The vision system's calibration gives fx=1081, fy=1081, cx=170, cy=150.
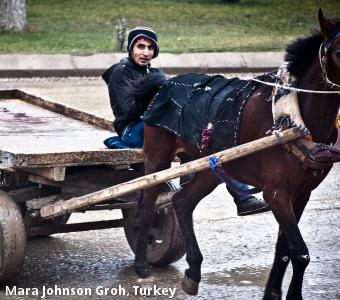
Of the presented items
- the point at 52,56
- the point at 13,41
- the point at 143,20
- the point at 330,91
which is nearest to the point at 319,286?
the point at 330,91

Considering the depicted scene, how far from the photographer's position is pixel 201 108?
6.75m

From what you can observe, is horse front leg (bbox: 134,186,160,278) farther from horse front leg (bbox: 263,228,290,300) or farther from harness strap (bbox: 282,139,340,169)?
harness strap (bbox: 282,139,340,169)

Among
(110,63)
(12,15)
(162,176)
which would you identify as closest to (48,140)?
(162,176)

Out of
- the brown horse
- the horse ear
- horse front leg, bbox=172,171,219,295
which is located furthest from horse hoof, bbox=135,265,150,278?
the horse ear

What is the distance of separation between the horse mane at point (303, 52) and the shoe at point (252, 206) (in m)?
1.26

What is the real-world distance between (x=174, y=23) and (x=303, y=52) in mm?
14338

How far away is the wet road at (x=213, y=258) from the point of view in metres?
7.23

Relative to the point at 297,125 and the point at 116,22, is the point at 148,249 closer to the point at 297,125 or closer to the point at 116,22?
the point at 297,125

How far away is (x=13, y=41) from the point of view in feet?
60.4

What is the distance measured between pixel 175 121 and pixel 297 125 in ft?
3.12

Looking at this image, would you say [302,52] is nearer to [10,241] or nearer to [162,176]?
[162,176]

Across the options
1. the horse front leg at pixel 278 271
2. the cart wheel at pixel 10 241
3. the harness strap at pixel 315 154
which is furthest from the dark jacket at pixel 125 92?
the harness strap at pixel 315 154

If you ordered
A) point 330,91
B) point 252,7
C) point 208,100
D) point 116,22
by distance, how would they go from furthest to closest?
point 252,7 < point 116,22 < point 208,100 < point 330,91

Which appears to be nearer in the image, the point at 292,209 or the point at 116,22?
the point at 292,209
